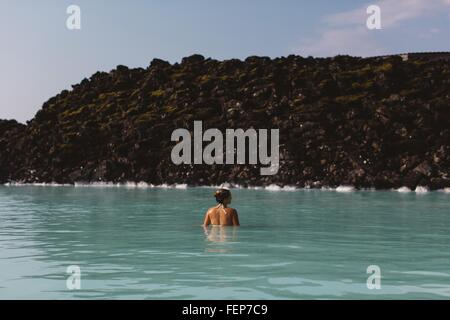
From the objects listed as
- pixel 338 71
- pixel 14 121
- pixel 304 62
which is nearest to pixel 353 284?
pixel 338 71

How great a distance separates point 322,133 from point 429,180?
2936 centimetres

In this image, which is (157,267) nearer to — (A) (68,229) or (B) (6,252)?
(B) (6,252)

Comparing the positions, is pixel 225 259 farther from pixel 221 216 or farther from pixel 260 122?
pixel 260 122

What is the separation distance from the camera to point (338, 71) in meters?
152

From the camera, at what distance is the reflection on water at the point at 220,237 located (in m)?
21.9
